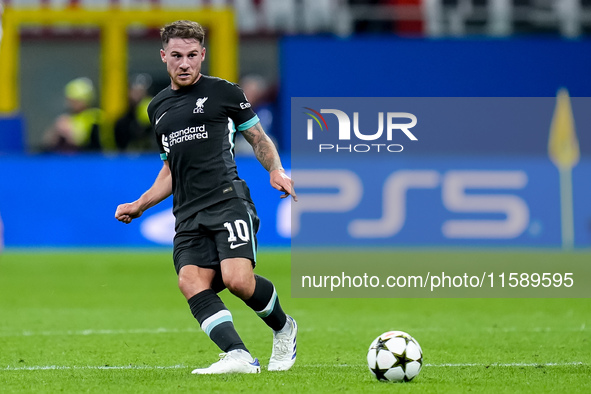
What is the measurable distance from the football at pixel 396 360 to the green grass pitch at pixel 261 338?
0.23 feet

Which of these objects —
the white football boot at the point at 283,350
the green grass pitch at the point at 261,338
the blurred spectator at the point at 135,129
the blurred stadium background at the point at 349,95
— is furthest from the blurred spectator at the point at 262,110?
the white football boot at the point at 283,350

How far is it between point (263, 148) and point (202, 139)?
347mm

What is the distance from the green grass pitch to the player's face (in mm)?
1633

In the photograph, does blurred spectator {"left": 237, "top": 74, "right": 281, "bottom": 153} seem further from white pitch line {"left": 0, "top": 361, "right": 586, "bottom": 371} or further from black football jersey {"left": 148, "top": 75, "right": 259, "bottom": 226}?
black football jersey {"left": 148, "top": 75, "right": 259, "bottom": 226}

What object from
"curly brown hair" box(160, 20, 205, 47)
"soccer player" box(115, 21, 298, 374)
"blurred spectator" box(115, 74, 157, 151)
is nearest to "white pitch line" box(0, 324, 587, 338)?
"soccer player" box(115, 21, 298, 374)

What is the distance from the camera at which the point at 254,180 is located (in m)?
15.9

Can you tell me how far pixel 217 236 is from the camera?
6.48 m

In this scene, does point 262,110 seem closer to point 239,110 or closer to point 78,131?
point 78,131

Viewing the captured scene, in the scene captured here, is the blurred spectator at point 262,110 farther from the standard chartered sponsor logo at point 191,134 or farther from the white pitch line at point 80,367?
the standard chartered sponsor logo at point 191,134

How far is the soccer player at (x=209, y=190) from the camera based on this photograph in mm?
6414

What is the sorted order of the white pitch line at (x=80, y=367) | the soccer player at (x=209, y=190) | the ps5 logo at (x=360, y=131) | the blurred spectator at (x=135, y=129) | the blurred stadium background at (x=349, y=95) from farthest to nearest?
the blurred spectator at (x=135, y=129) → the blurred stadium background at (x=349, y=95) → the ps5 logo at (x=360, y=131) → the white pitch line at (x=80, y=367) → the soccer player at (x=209, y=190)

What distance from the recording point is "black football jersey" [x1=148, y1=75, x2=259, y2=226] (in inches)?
258

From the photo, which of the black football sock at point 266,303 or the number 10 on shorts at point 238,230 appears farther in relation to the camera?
the black football sock at point 266,303

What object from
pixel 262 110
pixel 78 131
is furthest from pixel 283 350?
pixel 262 110
